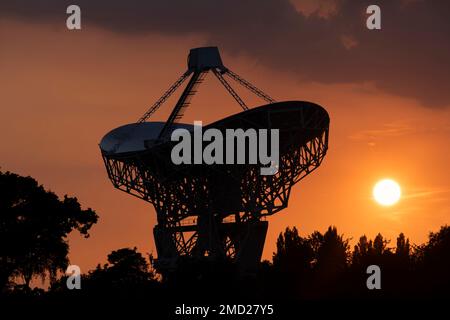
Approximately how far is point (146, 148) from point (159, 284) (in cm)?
1341

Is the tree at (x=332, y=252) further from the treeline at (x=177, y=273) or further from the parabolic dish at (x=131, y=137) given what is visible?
the parabolic dish at (x=131, y=137)

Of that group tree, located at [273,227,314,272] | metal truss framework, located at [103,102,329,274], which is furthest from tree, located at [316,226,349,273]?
metal truss framework, located at [103,102,329,274]

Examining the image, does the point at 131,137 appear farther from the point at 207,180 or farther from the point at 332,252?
the point at 332,252

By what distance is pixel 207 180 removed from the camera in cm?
13462

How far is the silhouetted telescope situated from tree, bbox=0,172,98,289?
11901 millimetres

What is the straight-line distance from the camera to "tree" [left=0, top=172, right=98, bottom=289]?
12000cm

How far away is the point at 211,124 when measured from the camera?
126 meters

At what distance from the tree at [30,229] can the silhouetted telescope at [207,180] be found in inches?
469

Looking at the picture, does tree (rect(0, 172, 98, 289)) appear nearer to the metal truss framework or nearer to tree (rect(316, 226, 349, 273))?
the metal truss framework

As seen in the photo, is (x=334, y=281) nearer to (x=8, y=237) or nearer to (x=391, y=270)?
(x=391, y=270)

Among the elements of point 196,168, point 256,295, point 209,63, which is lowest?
point 256,295

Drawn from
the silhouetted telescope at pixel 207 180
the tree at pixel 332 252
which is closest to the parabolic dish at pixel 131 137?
the silhouetted telescope at pixel 207 180

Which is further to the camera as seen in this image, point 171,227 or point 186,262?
point 171,227

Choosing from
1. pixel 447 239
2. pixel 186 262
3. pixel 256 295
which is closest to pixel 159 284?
pixel 186 262
